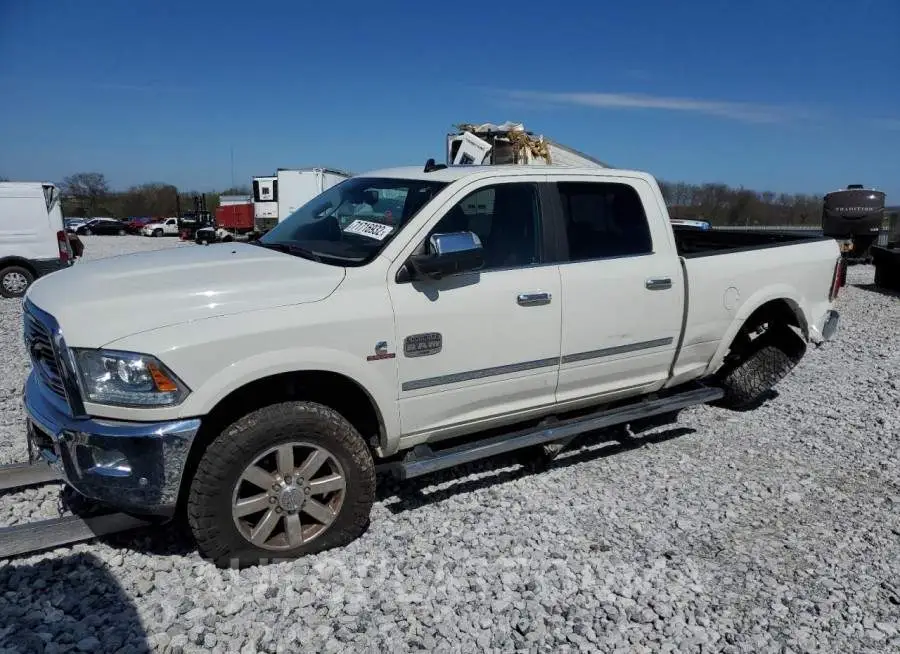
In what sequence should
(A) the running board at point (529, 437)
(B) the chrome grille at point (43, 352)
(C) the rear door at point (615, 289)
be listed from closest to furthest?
(B) the chrome grille at point (43, 352) < (A) the running board at point (529, 437) < (C) the rear door at point (615, 289)

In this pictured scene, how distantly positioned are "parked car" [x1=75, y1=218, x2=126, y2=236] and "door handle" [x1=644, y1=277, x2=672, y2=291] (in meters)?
50.0

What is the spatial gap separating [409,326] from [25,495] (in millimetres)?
2614

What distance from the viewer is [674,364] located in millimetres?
4781

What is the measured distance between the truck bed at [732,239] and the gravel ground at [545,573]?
5.84 feet

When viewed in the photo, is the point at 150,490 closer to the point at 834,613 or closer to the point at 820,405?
the point at 834,613

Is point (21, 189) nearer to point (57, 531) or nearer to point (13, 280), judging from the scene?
point (13, 280)

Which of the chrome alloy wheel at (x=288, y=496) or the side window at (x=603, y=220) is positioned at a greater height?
the side window at (x=603, y=220)

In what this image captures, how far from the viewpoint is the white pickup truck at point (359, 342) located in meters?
2.97

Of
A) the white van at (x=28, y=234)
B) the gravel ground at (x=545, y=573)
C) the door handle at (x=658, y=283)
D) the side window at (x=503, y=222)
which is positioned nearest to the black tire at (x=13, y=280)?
the white van at (x=28, y=234)

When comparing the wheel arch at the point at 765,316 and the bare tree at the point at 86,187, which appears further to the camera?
the bare tree at the point at 86,187

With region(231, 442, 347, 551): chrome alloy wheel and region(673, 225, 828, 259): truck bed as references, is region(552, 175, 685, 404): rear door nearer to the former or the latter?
region(673, 225, 828, 259): truck bed

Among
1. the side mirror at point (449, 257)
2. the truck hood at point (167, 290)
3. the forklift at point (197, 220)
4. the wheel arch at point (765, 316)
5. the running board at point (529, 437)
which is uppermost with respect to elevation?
the side mirror at point (449, 257)

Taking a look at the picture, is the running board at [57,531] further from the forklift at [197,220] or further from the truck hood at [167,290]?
the forklift at [197,220]

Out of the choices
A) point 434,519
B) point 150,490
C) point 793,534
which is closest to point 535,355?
point 434,519
